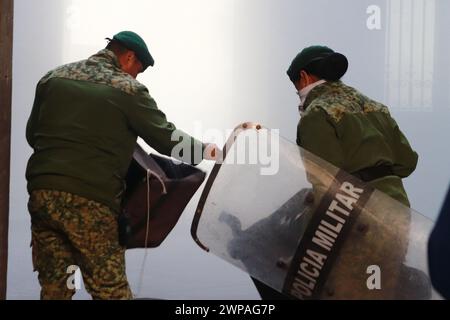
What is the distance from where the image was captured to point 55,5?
3500 millimetres

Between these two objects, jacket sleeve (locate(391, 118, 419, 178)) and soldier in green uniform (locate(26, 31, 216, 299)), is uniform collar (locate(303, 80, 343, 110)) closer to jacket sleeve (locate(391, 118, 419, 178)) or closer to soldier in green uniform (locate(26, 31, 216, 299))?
jacket sleeve (locate(391, 118, 419, 178))

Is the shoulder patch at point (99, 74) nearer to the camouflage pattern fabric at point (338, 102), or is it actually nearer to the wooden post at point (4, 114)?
the wooden post at point (4, 114)

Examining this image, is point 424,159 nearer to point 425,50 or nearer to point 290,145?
point 425,50

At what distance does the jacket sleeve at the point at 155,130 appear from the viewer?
2570mm

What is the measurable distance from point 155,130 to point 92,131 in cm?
21

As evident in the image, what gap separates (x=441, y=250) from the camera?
3.29 feet

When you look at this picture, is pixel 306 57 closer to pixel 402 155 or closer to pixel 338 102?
pixel 338 102

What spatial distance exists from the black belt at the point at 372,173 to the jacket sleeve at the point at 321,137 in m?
0.07

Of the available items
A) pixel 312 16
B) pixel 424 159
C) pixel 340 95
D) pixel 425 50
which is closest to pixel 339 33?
pixel 312 16

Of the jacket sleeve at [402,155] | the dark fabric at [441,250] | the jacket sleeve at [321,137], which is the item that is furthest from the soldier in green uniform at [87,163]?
the dark fabric at [441,250]

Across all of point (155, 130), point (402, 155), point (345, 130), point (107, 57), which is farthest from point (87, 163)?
point (402, 155)

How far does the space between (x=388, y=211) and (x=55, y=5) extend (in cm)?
194

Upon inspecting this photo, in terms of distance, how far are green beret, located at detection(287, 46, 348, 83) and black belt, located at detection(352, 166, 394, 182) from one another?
1.19 ft
